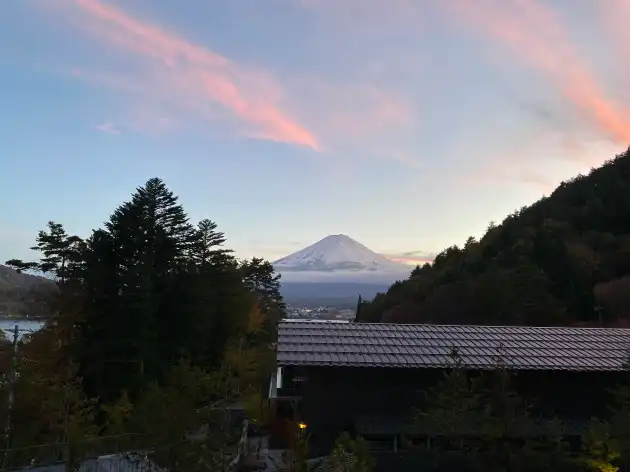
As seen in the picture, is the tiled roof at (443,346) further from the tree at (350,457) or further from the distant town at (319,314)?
the distant town at (319,314)

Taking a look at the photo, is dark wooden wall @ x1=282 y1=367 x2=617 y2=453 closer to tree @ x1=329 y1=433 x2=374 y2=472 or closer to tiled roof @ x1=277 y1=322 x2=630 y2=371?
tiled roof @ x1=277 y1=322 x2=630 y2=371

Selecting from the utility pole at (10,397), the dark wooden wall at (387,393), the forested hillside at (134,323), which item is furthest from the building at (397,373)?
the utility pole at (10,397)

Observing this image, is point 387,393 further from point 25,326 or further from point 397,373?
point 25,326

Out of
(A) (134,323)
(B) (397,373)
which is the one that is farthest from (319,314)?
(B) (397,373)

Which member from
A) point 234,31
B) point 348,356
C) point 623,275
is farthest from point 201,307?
point 623,275

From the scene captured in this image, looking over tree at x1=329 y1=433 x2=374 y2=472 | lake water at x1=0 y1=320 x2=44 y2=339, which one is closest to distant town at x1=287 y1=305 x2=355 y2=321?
lake water at x1=0 y1=320 x2=44 y2=339

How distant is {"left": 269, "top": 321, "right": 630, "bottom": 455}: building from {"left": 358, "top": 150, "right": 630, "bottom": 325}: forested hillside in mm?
18417

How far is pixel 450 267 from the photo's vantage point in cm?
4897

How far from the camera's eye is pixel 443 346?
12.6 meters

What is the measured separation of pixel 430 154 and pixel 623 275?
1941 cm

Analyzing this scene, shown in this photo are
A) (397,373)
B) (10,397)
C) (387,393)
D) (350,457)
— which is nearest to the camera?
(350,457)

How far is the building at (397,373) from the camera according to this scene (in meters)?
11.4

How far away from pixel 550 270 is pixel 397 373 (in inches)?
1073

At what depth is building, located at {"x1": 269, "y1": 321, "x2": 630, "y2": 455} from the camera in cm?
1138
